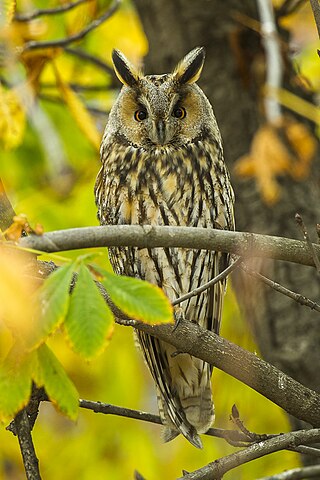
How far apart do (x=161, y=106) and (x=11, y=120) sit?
2.04 feet

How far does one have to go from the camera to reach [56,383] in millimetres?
1656

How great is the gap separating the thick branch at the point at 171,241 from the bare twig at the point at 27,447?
0.64m

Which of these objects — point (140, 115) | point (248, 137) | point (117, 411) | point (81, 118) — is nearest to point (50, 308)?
point (117, 411)

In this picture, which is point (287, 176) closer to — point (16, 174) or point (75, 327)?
point (16, 174)

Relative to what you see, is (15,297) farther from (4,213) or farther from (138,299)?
(4,213)

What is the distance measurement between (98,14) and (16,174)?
1.28m

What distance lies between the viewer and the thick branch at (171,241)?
174cm

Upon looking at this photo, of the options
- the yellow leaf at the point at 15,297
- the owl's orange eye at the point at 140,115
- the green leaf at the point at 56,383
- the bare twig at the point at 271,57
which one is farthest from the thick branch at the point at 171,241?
the bare twig at the point at 271,57

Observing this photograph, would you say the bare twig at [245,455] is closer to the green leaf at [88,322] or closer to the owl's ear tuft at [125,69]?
the green leaf at [88,322]

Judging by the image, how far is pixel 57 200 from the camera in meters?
4.14

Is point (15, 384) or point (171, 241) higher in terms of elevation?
point (171, 241)

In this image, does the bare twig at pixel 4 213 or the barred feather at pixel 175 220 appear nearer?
the bare twig at pixel 4 213

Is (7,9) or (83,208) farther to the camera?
(83,208)

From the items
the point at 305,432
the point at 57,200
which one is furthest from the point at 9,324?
the point at 57,200
